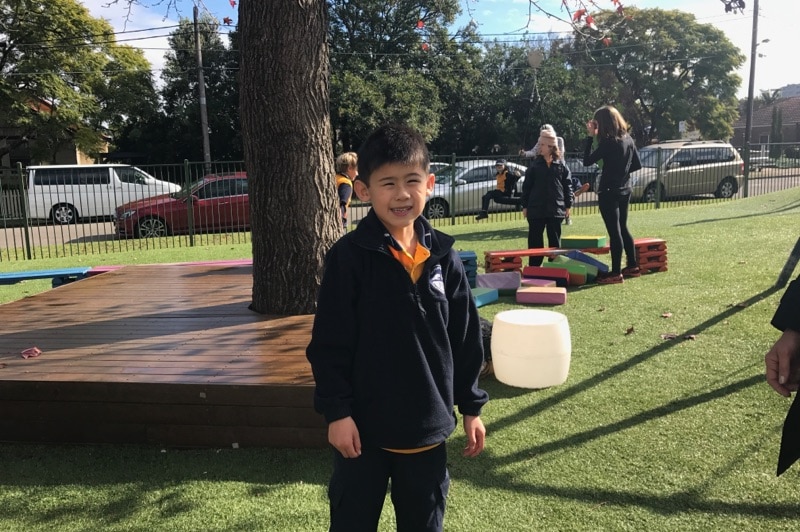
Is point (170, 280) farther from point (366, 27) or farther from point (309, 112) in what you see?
point (366, 27)

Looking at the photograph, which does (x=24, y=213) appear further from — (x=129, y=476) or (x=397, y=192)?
(x=397, y=192)

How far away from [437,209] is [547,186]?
9.29 metres

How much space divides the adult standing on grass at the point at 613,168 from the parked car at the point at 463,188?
8.63m

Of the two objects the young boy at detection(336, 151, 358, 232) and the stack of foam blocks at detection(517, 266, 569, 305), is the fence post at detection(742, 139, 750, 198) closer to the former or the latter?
the stack of foam blocks at detection(517, 266, 569, 305)

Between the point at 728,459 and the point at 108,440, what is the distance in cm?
322

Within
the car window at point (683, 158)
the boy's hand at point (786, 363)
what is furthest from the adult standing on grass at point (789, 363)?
the car window at point (683, 158)

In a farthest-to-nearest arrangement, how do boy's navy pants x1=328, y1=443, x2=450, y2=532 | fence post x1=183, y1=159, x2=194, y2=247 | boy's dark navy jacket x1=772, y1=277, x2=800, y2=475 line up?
fence post x1=183, y1=159, x2=194, y2=247
boy's navy pants x1=328, y1=443, x2=450, y2=532
boy's dark navy jacket x1=772, y1=277, x2=800, y2=475

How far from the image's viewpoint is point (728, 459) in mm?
3025

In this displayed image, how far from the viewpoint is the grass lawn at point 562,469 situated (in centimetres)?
265

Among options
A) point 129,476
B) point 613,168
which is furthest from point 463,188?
point 129,476

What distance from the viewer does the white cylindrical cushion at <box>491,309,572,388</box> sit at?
3.98 meters

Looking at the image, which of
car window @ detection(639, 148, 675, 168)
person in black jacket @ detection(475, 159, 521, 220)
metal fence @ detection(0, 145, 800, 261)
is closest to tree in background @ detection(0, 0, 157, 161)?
metal fence @ detection(0, 145, 800, 261)

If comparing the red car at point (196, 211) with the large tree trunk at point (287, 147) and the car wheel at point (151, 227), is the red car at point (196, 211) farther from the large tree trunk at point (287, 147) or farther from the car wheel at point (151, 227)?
the large tree trunk at point (287, 147)

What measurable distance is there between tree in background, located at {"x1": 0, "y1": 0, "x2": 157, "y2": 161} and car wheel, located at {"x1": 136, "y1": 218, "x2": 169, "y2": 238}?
16.7m
